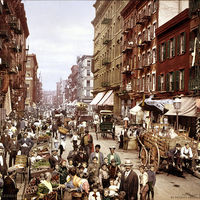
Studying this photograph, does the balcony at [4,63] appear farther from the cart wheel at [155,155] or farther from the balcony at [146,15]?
the cart wheel at [155,155]

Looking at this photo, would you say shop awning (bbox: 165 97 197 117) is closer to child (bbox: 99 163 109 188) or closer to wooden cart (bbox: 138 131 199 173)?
wooden cart (bbox: 138 131 199 173)

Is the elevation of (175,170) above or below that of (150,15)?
below

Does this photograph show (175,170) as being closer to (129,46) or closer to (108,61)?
(129,46)

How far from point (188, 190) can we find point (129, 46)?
31182 millimetres

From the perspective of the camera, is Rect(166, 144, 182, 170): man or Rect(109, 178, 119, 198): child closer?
Rect(109, 178, 119, 198): child

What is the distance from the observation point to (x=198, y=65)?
21.8m

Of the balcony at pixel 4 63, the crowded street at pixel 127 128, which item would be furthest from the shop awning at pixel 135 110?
the balcony at pixel 4 63

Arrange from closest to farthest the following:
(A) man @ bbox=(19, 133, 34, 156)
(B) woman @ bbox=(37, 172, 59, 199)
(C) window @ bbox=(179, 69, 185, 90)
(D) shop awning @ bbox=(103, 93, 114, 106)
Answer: (B) woman @ bbox=(37, 172, 59, 199)
(A) man @ bbox=(19, 133, 34, 156)
(C) window @ bbox=(179, 69, 185, 90)
(D) shop awning @ bbox=(103, 93, 114, 106)

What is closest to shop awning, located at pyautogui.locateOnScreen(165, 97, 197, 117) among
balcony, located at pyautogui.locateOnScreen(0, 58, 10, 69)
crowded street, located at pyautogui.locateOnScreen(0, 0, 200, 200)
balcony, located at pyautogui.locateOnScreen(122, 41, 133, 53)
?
crowded street, located at pyautogui.locateOnScreen(0, 0, 200, 200)

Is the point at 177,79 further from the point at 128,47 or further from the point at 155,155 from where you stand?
the point at 128,47

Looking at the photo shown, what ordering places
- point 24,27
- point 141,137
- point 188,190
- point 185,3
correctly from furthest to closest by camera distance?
point 24,27 < point 185,3 < point 141,137 < point 188,190

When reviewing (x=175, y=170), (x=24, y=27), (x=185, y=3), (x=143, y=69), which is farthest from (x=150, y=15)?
(x=24, y=27)

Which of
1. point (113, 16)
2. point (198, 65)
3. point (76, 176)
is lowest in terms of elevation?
point (76, 176)

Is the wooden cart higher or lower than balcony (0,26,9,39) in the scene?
lower
